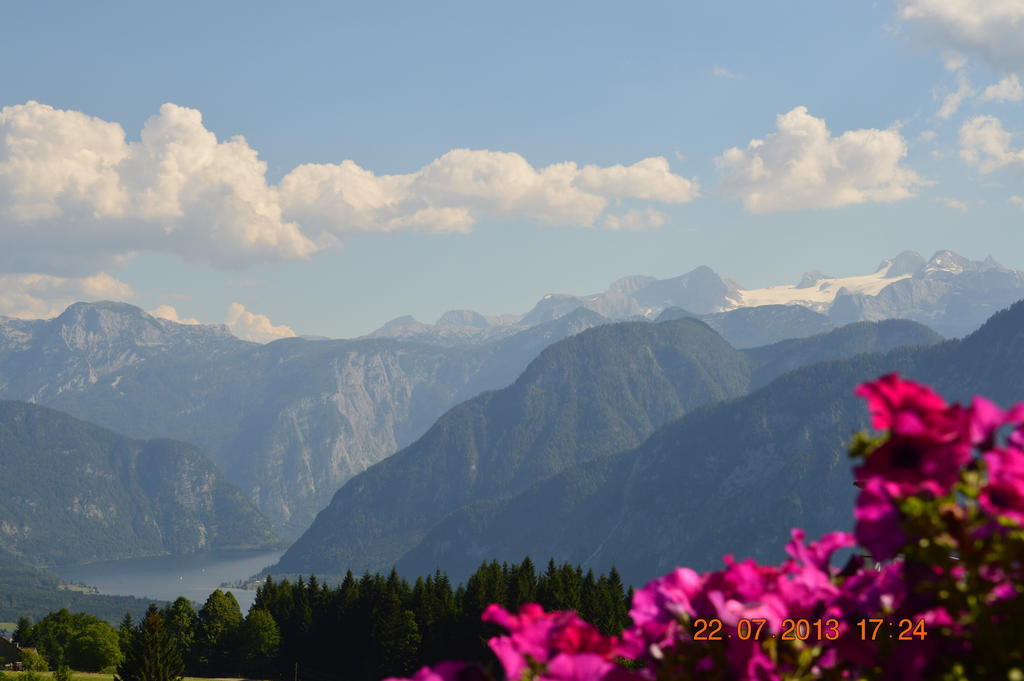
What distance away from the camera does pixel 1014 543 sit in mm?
4527

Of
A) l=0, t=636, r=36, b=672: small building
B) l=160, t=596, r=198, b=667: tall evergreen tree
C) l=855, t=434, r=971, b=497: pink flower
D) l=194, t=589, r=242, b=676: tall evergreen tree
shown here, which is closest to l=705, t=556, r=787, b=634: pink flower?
l=855, t=434, r=971, b=497: pink flower

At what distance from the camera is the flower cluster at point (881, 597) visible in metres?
4.49

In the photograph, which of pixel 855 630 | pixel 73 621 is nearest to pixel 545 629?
pixel 855 630

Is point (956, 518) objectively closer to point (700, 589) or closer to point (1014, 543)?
point (1014, 543)

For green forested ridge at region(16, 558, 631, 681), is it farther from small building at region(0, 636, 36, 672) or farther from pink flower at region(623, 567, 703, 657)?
pink flower at region(623, 567, 703, 657)

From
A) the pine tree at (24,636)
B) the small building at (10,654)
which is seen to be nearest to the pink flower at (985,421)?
the small building at (10,654)

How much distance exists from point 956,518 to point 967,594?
1.37 ft

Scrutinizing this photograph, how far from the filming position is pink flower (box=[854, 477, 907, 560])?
15.6 feet

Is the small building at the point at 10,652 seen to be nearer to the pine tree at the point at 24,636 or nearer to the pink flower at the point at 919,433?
the pine tree at the point at 24,636

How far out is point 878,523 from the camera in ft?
15.7

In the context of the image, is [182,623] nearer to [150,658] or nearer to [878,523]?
[150,658]

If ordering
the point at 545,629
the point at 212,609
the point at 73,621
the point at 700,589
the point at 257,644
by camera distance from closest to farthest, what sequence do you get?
the point at 545,629
the point at 700,589
the point at 257,644
the point at 212,609
the point at 73,621
